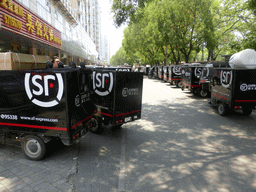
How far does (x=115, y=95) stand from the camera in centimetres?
589

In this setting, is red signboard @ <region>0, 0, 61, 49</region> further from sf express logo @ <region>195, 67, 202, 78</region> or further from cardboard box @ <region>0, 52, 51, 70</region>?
sf express logo @ <region>195, 67, 202, 78</region>

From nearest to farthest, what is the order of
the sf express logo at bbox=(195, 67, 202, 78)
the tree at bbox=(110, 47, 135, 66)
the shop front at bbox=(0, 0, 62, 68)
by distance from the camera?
the shop front at bbox=(0, 0, 62, 68) < the sf express logo at bbox=(195, 67, 202, 78) < the tree at bbox=(110, 47, 135, 66)

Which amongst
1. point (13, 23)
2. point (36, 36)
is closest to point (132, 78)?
point (13, 23)

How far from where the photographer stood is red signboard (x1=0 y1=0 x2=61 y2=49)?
32.1 feet

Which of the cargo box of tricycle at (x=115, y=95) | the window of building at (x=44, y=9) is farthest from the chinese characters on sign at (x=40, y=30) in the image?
the cargo box of tricycle at (x=115, y=95)

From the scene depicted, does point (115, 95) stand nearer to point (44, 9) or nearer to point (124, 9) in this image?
point (124, 9)

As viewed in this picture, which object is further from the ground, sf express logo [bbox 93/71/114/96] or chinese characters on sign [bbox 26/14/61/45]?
chinese characters on sign [bbox 26/14/61/45]

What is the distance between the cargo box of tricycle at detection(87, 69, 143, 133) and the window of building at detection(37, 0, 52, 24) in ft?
41.4

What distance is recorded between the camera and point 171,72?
21594mm

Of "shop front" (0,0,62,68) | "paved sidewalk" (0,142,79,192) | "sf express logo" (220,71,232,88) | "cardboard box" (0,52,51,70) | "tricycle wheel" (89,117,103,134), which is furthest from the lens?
"shop front" (0,0,62,68)

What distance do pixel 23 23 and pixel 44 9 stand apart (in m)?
6.09

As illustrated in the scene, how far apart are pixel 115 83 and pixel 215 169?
335 cm

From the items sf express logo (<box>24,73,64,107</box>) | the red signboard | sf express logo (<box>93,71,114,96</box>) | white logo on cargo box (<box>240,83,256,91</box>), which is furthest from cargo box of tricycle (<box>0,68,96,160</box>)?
the red signboard

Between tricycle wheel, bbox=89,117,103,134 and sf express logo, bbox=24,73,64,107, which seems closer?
sf express logo, bbox=24,73,64,107
